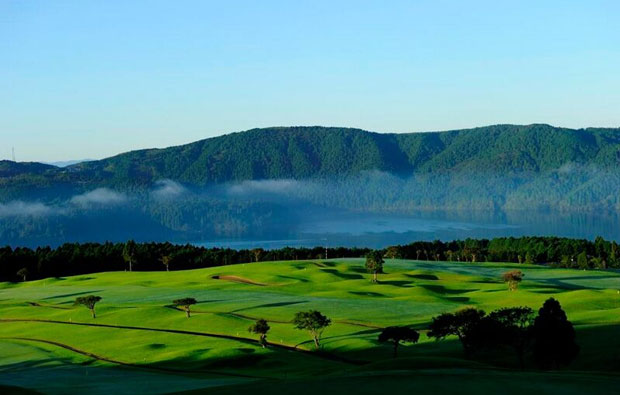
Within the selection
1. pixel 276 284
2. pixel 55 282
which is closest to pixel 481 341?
pixel 276 284

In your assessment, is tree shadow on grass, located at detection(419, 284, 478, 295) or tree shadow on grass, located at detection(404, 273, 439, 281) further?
tree shadow on grass, located at detection(404, 273, 439, 281)

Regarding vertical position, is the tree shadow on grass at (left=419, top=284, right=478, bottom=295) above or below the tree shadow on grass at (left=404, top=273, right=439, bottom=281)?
below

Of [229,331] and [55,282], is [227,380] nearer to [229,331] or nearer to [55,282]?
[229,331]

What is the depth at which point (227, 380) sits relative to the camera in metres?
65.1

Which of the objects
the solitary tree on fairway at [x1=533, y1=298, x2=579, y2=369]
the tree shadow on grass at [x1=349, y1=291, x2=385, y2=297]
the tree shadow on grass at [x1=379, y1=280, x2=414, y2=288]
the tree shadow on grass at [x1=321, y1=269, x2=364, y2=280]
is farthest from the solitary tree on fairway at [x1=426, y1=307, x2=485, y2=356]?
the tree shadow on grass at [x1=321, y1=269, x2=364, y2=280]

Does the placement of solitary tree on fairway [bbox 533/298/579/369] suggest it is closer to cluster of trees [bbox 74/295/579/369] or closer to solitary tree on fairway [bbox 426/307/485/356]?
cluster of trees [bbox 74/295/579/369]

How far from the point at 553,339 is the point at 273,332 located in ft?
143

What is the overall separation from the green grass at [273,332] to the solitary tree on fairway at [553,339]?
7.52 ft

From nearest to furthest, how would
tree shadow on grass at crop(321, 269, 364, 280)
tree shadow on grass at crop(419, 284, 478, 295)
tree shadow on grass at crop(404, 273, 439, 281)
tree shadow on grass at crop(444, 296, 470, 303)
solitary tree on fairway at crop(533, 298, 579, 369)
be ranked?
solitary tree on fairway at crop(533, 298, 579, 369), tree shadow on grass at crop(444, 296, 470, 303), tree shadow on grass at crop(419, 284, 478, 295), tree shadow on grass at crop(321, 269, 364, 280), tree shadow on grass at crop(404, 273, 439, 281)

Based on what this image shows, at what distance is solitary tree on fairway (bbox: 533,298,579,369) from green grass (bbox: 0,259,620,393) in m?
2.29

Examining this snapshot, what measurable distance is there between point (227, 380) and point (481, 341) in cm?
2402

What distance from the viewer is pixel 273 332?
100500 millimetres

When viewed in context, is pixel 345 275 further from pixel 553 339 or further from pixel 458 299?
pixel 553 339

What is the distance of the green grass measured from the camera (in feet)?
176
